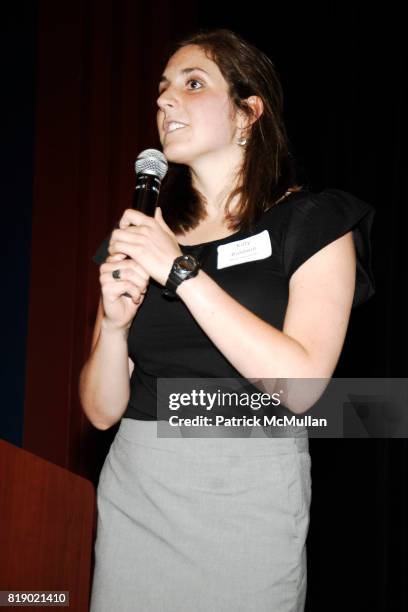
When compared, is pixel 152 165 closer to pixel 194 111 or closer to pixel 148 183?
pixel 148 183

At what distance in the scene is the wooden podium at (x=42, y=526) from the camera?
1159 mm

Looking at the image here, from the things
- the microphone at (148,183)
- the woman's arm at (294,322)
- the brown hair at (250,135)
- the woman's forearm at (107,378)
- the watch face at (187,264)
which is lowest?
the woman's forearm at (107,378)

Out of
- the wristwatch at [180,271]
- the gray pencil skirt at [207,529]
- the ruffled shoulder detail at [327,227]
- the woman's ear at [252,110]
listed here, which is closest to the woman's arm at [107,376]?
the gray pencil skirt at [207,529]

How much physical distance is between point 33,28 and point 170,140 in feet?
7.61

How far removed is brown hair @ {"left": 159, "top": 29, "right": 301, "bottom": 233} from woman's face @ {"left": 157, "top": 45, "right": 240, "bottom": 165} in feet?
0.10

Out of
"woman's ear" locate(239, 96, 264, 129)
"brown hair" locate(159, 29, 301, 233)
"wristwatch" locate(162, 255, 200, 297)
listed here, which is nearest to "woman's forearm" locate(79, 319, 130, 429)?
"wristwatch" locate(162, 255, 200, 297)

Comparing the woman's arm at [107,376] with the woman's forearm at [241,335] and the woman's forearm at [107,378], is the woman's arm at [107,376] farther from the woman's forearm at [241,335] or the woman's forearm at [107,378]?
the woman's forearm at [241,335]

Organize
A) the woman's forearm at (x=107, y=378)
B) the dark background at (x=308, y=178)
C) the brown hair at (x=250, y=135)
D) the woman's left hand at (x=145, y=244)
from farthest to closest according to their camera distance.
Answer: the dark background at (x=308, y=178) < the brown hair at (x=250, y=135) < the woman's forearm at (x=107, y=378) < the woman's left hand at (x=145, y=244)

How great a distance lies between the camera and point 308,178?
7.57ft

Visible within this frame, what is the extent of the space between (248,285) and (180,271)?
0.61 ft

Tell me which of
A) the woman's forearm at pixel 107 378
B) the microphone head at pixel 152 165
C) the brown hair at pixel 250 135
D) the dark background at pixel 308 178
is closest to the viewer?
the microphone head at pixel 152 165

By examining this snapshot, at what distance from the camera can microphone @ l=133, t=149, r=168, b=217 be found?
3.60 feet

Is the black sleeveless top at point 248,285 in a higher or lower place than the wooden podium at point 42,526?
higher

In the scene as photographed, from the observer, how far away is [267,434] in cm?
115
